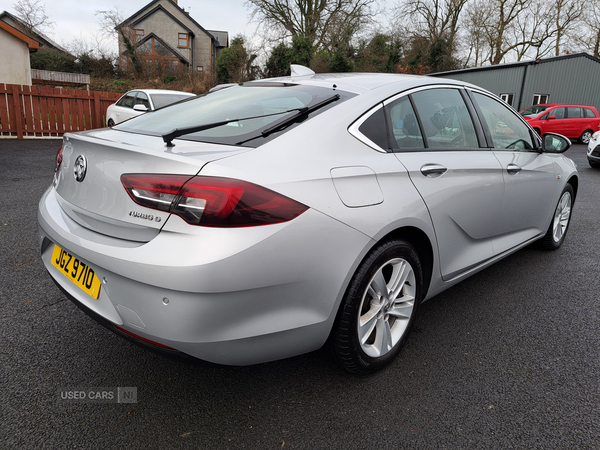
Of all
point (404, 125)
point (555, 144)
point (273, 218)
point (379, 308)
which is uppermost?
point (404, 125)

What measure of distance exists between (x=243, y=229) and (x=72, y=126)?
47.7 feet

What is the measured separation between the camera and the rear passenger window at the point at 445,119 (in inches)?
98.6

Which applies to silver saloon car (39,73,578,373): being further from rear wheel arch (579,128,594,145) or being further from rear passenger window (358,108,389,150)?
rear wheel arch (579,128,594,145)

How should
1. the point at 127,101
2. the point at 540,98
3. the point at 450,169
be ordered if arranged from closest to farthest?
the point at 450,169, the point at 127,101, the point at 540,98

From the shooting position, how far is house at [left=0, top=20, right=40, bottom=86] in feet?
55.6

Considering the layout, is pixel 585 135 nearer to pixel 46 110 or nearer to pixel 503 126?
pixel 503 126

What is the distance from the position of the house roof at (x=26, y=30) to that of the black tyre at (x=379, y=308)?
38.7 metres

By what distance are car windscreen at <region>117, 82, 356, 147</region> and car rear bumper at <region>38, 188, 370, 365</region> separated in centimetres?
46

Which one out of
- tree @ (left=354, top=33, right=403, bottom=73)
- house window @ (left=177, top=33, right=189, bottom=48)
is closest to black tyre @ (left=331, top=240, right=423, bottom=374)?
tree @ (left=354, top=33, right=403, bottom=73)

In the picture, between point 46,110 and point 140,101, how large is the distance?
364 cm

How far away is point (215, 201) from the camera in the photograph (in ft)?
5.11

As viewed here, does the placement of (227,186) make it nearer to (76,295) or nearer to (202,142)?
(202,142)

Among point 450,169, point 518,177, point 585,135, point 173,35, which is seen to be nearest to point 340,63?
point 585,135

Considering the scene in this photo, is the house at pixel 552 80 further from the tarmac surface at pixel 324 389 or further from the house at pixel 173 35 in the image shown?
the tarmac surface at pixel 324 389
